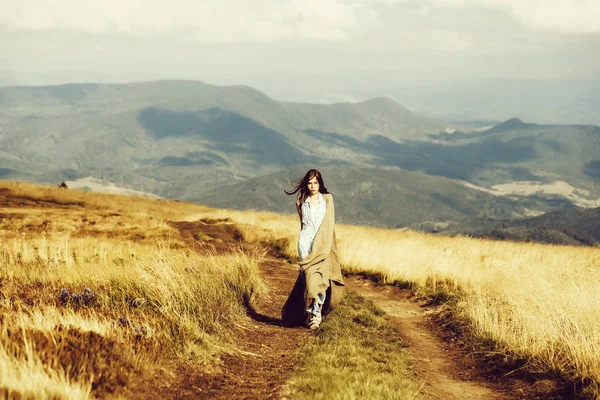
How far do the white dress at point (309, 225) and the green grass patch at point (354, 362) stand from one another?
1.30 meters

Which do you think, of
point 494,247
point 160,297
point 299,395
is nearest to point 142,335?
point 160,297

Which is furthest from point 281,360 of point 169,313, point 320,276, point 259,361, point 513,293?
point 513,293

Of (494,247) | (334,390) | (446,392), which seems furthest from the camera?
(494,247)

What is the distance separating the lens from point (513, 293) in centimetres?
1063

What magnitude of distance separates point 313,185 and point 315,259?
1255 mm

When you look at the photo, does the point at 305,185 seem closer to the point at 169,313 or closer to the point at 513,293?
the point at 169,313

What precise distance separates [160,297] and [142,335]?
1481 mm

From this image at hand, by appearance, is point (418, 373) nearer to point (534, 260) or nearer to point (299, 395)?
point (299, 395)

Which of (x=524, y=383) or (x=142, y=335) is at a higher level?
(x=142, y=335)

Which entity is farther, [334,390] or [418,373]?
[418,373]

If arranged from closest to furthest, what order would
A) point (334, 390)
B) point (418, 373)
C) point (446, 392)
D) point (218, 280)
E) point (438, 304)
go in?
1. point (334, 390)
2. point (446, 392)
3. point (418, 373)
4. point (218, 280)
5. point (438, 304)

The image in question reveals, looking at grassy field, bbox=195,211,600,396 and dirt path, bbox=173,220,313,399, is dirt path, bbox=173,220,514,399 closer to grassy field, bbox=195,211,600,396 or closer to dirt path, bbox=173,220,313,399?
dirt path, bbox=173,220,313,399

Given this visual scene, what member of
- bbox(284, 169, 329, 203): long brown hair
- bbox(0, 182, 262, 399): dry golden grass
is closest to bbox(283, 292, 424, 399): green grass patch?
bbox(0, 182, 262, 399): dry golden grass

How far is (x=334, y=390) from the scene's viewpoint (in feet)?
17.5
